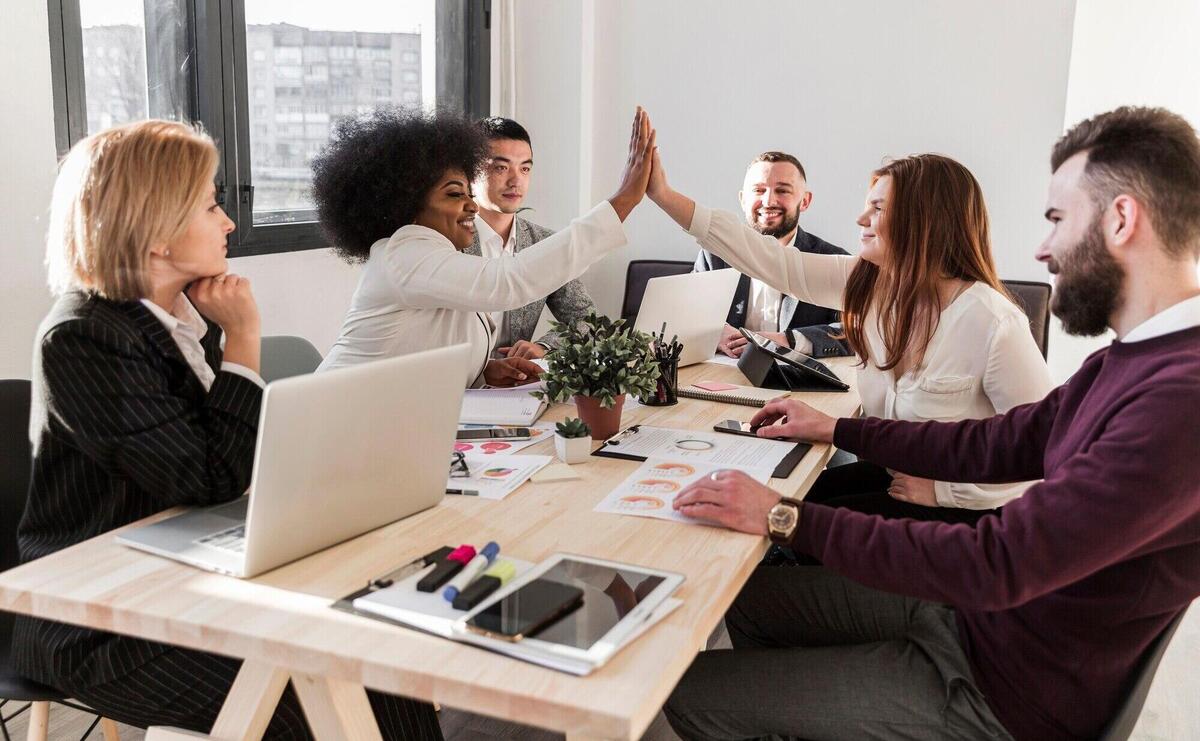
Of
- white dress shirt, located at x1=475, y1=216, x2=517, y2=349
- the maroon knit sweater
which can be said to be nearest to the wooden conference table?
the maroon knit sweater

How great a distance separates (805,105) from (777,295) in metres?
1.20

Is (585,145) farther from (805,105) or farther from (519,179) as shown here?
(519,179)

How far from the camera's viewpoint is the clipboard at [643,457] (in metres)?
1.82

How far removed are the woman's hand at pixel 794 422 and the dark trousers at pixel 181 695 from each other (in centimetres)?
105

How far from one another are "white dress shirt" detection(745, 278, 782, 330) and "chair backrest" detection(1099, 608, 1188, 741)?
2390mm

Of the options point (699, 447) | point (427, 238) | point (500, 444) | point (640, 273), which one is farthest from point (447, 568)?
point (640, 273)

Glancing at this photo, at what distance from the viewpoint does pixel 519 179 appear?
3439mm

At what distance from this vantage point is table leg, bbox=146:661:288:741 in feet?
4.23

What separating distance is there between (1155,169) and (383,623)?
3.80 ft

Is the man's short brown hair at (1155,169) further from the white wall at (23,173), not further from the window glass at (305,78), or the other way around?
the window glass at (305,78)

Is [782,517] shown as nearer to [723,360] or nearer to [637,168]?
[637,168]

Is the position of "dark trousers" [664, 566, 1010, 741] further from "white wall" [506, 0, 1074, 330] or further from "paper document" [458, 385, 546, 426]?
"white wall" [506, 0, 1074, 330]

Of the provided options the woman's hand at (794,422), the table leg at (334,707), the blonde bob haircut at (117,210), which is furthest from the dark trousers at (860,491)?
the blonde bob haircut at (117,210)

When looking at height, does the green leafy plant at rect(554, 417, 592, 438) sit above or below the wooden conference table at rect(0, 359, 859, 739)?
above
